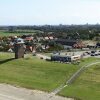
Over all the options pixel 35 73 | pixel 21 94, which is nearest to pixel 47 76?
pixel 35 73

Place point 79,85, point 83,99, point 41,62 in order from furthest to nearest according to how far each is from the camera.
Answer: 1. point 41,62
2. point 79,85
3. point 83,99

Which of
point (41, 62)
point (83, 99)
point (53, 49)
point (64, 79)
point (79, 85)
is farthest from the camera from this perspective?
point (53, 49)

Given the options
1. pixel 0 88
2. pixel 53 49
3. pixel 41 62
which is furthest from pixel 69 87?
pixel 53 49

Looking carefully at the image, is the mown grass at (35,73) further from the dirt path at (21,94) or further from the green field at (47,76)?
the dirt path at (21,94)

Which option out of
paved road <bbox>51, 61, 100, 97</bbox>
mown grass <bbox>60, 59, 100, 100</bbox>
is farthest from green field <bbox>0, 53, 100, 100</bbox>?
paved road <bbox>51, 61, 100, 97</bbox>

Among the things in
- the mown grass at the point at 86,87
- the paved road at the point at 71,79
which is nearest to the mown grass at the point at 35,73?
the paved road at the point at 71,79

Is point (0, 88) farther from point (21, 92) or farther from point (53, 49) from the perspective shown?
point (53, 49)
